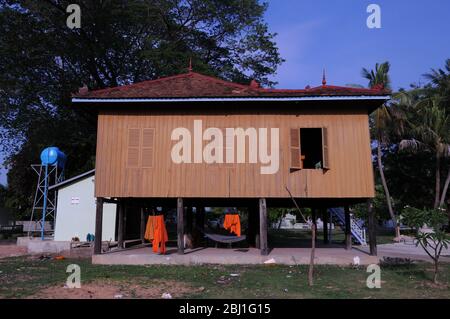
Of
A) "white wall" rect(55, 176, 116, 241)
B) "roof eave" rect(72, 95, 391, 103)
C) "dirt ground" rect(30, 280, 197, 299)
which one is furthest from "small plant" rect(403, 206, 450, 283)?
"white wall" rect(55, 176, 116, 241)

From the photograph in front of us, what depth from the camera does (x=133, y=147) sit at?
1428cm

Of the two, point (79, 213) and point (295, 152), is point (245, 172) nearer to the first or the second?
point (295, 152)

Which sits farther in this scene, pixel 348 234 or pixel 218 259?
pixel 348 234

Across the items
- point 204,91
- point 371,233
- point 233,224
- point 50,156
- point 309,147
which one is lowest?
point 371,233

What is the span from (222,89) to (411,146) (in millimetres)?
21657

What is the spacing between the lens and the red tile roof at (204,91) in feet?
45.4

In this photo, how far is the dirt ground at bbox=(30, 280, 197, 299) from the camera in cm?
890

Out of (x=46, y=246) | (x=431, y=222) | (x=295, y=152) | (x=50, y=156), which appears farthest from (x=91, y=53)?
(x=431, y=222)

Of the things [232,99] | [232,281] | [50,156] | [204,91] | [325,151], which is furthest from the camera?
[50,156]

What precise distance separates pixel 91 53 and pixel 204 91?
14653 millimetres

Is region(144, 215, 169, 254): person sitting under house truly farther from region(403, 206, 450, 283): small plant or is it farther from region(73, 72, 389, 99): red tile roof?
region(403, 206, 450, 283): small plant

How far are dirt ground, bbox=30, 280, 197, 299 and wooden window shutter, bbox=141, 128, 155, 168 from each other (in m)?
4.65

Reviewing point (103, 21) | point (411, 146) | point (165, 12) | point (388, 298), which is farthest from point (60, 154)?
point (411, 146)

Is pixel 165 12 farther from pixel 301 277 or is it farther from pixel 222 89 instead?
pixel 301 277
